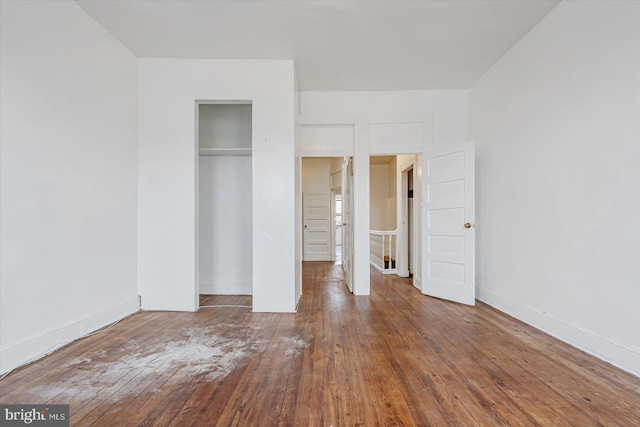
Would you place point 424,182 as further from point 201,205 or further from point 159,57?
point 159,57

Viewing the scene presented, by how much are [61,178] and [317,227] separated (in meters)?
5.95

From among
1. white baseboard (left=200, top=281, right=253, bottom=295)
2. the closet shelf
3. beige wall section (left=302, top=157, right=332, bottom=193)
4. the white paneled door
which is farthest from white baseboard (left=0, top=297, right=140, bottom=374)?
beige wall section (left=302, top=157, right=332, bottom=193)

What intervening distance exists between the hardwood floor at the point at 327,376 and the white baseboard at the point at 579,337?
8 centimetres

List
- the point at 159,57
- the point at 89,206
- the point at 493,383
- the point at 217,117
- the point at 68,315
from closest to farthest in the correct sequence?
1. the point at 493,383
2. the point at 68,315
3. the point at 89,206
4. the point at 159,57
5. the point at 217,117

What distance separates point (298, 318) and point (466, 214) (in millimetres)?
2356

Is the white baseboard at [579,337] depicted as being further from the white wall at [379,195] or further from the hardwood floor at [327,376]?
the white wall at [379,195]

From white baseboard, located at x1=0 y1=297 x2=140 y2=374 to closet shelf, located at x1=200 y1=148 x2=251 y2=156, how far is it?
6.75 feet

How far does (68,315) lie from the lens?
2.46 m

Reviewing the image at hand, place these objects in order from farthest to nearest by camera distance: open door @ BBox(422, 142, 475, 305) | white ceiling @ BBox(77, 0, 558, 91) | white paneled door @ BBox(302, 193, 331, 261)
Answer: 1. white paneled door @ BBox(302, 193, 331, 261)
2. open door @ BBox(422, 142, 475, 305)
3. white ceiling @ BBox(77, 0, 558, 91)

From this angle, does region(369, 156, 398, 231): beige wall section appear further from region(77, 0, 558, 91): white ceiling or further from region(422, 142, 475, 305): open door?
region(77, 0, 558, 91): white ceiling

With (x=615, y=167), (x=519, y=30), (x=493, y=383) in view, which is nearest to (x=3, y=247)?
(x=493, y=383)

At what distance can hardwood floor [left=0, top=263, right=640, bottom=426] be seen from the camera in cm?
155

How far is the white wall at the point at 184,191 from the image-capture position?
336 cm

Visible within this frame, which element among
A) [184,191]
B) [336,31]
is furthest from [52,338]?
[336,31]
